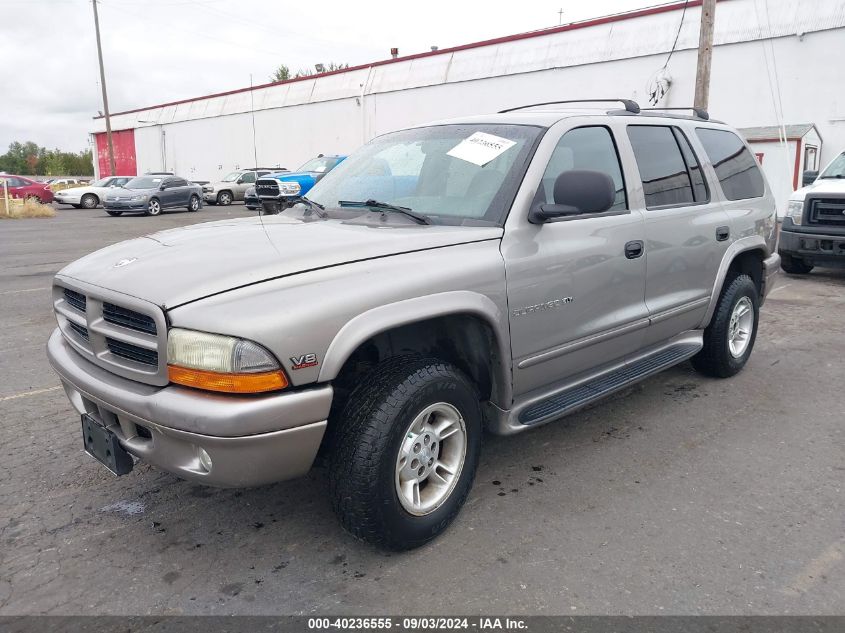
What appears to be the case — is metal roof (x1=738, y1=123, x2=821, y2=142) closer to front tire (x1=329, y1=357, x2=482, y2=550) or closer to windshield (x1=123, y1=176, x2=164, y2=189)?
front tire (x1=329, y1=357, x2=482, y2=550)

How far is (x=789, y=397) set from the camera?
15.3ft

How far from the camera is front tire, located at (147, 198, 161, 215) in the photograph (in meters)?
24.1

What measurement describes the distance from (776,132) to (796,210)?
814cm

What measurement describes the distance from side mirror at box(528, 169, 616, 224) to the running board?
904mm

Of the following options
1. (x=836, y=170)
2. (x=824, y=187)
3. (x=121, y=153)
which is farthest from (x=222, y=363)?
(x=121, y=153)

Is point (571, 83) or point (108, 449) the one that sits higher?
point (571, 83)

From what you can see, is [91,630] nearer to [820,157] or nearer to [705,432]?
[705,432]

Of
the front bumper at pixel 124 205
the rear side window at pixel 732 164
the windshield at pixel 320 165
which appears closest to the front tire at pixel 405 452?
the rear side window at pixel 732 164

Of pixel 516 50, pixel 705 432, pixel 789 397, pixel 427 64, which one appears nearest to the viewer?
pixel 705 432

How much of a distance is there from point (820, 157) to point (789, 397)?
14.6m

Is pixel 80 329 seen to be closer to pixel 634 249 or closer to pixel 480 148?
pixel 480 148

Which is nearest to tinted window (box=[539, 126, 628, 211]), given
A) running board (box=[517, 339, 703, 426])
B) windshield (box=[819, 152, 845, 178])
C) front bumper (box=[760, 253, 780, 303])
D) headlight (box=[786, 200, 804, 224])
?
running board (box=[517, 339, 703, 426])

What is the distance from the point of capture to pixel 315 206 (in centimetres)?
373

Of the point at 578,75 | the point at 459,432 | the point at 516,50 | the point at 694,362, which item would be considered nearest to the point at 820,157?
the point at 578,75
